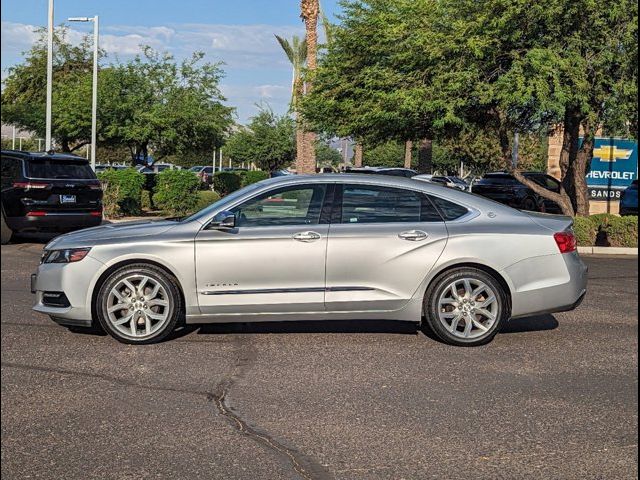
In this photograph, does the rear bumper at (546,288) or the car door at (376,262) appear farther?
the rear bumper at (546,288)

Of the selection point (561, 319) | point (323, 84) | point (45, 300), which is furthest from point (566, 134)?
point (45, 300)

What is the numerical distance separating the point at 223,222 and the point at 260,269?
0.51m

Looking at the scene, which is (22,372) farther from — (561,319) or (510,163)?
(510,163)

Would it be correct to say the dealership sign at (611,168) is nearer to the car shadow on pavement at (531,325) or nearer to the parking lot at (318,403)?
the car shadow on pavement at (531,325)

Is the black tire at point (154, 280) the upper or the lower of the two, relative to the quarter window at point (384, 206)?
lower

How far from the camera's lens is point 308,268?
760 centimetres

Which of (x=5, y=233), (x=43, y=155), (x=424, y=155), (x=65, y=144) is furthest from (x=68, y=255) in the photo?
(x=65, y=144)

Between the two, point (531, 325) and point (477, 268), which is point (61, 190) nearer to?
point (531, 325)

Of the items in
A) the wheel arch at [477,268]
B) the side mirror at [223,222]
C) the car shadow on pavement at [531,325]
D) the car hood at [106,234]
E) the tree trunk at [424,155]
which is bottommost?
the car shadow on pavement at [531,325]

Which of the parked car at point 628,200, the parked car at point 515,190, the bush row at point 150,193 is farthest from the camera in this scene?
the parked car at point 515,190

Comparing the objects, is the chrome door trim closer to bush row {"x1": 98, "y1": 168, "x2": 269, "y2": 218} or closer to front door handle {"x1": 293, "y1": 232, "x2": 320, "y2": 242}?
front door handle {"x1": 293, "y1": 232, "x2": 320, "y2": 242}

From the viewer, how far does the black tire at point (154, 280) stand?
752 centimetres

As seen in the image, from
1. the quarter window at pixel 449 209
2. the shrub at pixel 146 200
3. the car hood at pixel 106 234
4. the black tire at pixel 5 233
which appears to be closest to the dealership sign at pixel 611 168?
the shrub at pixel 146 200

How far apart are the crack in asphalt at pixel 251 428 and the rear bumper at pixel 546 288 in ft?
7.73
